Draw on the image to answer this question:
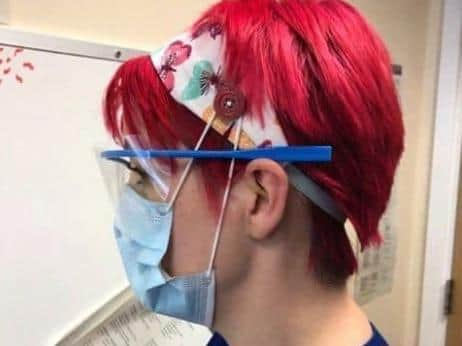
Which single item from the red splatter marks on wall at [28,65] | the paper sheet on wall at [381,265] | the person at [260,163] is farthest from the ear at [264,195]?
the paper sheet on wall at [381,265]

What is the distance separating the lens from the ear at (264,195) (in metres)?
0.69

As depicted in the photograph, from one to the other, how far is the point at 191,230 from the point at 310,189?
6.6 inches

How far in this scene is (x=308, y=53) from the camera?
0.68 m

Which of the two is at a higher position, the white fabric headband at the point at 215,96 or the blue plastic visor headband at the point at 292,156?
the white fabric headband at the point at 215,96

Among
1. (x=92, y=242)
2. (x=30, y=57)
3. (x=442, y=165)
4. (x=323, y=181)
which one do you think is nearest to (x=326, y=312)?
(x=323, y=181)

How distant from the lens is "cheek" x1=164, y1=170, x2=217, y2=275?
2.42ft

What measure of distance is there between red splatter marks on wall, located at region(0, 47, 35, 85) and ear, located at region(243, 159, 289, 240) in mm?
520

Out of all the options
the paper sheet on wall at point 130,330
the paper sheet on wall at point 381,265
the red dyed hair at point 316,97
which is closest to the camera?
the red dyed hair at point 316,97

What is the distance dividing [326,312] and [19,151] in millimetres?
617

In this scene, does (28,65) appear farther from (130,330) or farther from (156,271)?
(130,330)

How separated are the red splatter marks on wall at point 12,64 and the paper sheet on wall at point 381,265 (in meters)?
1.17

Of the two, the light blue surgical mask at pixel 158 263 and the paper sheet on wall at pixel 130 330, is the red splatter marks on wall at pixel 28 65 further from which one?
the paper sheet on wall at pixel 130 330

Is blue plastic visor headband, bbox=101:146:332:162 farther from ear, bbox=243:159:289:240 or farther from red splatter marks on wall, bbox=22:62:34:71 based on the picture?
red splatter marks on wall, bbox=22:62:34:71

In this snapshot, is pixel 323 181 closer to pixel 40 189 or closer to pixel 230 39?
pixel 230 39
